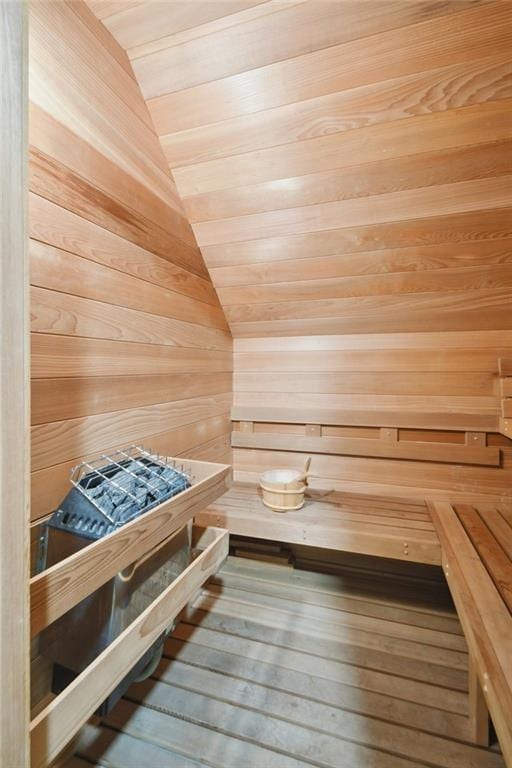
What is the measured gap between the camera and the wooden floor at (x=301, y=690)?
1.02 meters

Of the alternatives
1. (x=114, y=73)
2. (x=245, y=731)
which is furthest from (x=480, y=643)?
(x=114, y=73)

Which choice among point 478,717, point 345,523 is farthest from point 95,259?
point 478,717

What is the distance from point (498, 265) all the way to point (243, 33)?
131 cm

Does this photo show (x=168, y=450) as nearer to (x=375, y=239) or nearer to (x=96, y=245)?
(x=96, y=245)

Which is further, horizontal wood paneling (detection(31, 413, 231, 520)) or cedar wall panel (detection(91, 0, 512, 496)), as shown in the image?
cedar wall panel (detection(91, 0, 512, 496))

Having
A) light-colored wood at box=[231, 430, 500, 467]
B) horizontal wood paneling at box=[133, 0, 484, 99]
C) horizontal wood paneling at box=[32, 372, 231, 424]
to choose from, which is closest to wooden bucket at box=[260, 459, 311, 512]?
light-colored wood at box=[231, 430, 500, 467]

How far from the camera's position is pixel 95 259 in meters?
1.12

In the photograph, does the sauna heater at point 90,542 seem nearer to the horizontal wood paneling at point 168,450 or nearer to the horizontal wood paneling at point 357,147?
the horizontal wood paneling at point 168,450

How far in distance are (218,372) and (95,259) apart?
1.03 m

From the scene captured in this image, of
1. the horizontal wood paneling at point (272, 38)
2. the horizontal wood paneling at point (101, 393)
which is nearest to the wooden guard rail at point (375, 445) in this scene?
the horizontal wood paneling at point (101, 393)

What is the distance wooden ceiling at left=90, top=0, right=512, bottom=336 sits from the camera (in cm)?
105

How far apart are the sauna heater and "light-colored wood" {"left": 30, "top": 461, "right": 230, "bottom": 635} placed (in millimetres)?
56

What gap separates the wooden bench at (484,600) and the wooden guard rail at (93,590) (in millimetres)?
748

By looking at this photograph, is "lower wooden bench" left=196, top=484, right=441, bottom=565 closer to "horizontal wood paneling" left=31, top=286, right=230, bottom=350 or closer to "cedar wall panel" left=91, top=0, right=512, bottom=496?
"cedar wall panel" left=91, top=0, right=512, bottom=496
